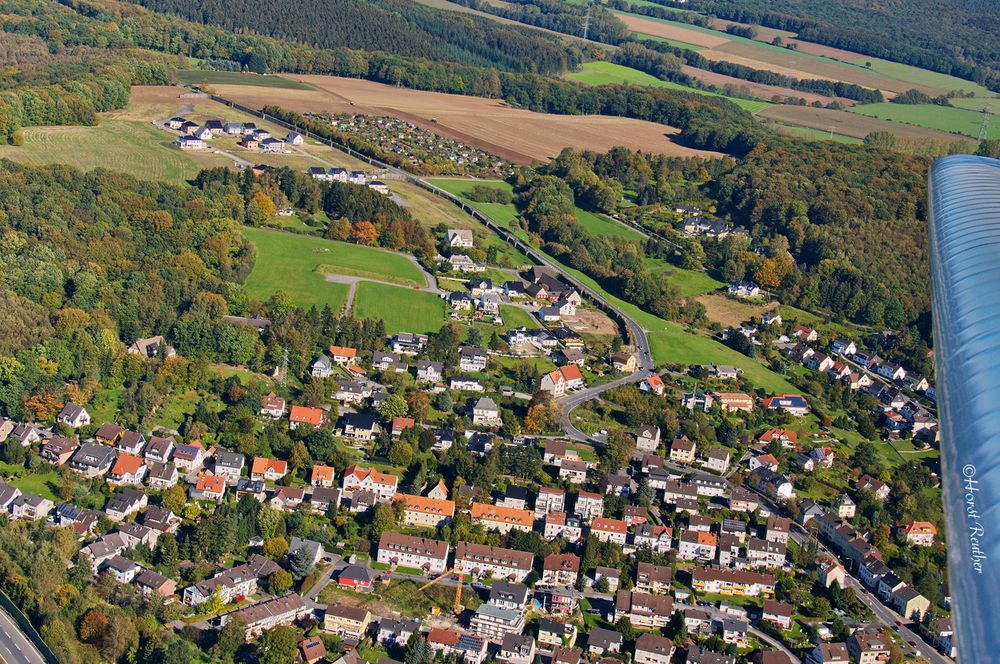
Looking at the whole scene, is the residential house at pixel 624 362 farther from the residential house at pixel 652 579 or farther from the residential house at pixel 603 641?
the residential house at pixel 603 641

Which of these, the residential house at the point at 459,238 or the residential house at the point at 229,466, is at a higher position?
the residential house at the point at 229,466

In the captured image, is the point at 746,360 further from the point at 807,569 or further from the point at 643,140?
the point at 643,140

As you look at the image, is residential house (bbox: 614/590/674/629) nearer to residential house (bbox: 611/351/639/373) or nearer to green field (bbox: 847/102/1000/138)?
residential house (bbox: 611/351/639/373)

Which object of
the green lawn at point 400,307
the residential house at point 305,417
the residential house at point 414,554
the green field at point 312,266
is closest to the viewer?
the residential house at point 414,554

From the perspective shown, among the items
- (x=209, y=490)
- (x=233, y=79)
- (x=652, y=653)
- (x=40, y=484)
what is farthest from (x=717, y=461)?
(x=233, y=79)

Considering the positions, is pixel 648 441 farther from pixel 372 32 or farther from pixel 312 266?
pixel 372 32

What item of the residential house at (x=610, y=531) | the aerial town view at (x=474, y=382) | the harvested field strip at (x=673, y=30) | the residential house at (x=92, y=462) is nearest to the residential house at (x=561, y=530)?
the aerial town view at (x=474, y=382)

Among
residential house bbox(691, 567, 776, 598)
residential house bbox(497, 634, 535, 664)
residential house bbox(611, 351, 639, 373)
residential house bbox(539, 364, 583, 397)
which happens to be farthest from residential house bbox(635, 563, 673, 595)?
residential house bbox(611, 351, 639, 373)
